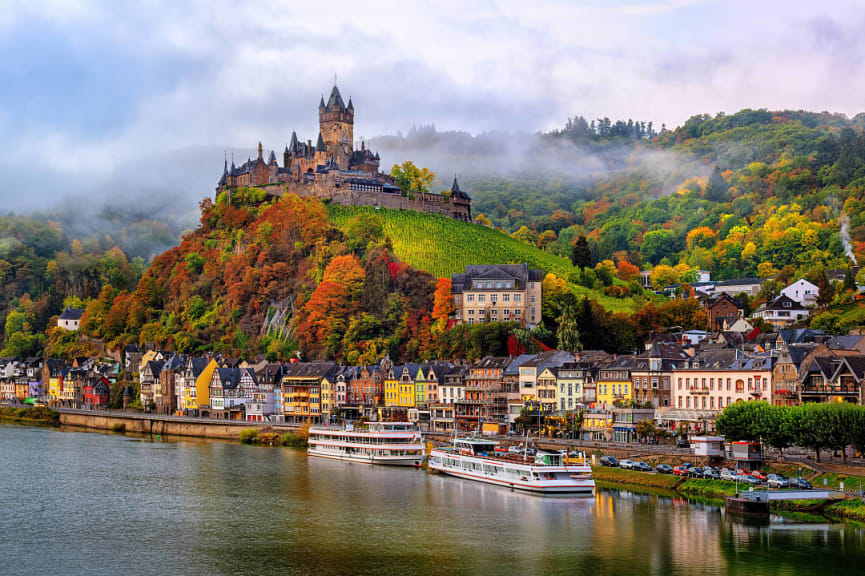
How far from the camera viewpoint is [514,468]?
209 ft

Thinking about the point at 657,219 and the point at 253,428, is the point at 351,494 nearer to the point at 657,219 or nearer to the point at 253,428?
the point at 253,428

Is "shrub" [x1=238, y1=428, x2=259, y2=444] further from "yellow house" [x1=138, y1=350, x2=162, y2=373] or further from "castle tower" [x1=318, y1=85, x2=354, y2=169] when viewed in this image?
"castle tower" [x1=318, y1=85, x2=354, y2=169]

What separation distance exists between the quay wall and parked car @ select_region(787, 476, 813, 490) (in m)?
50.0

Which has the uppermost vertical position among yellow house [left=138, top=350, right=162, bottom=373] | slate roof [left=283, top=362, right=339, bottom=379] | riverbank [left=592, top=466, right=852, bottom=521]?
yellow house [left=138, top=350, right=162, bottom=373]

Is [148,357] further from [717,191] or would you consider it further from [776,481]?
[717,191]

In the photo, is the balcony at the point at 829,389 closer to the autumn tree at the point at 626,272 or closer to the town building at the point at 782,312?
the town building at the point at 782,312

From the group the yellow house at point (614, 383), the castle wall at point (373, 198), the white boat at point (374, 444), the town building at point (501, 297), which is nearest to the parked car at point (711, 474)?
the yellow house at point (614, 383)

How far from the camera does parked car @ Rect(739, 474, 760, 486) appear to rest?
5528 cm

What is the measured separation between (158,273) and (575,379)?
89371 mm

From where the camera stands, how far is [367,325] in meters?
114

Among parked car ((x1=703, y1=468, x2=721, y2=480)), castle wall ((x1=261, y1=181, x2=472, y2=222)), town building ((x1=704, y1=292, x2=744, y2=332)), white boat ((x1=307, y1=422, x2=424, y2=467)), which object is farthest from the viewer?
castle wall ((x1=261, y1=181, x2=472, y2=222))

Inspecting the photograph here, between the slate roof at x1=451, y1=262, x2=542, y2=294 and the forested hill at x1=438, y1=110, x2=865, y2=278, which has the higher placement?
the forested hill at x1=438, y1=110, x2=865, y2=278

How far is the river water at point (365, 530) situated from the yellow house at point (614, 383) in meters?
15.2

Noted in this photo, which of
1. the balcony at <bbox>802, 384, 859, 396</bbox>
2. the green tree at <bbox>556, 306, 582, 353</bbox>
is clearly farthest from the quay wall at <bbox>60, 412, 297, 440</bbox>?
the balcony at <bbox>802, 384, 859, 396</bbox>
